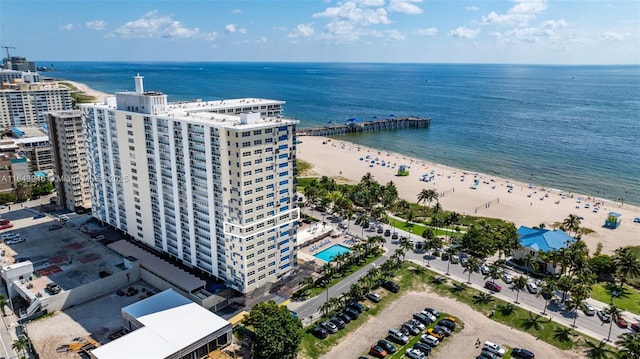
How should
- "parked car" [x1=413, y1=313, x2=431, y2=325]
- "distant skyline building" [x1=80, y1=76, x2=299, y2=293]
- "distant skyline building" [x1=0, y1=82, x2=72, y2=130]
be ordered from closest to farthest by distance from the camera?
"distant skyline building" [x1=80, y1=76, x2=299, y2=293], "parked car" [x1=413, y1=313, x2=431, y2=325], "distant skyline building" [x1=0, y1=82, x2=72, y2=130]

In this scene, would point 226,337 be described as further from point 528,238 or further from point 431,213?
point 431,213

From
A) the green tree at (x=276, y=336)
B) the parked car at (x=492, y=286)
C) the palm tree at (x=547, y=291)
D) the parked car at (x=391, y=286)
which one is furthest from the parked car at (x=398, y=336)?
the palm tree at (x=547, y=291)

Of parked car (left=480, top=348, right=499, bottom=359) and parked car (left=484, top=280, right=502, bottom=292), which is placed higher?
parked car (left=484, top=280, right=502, bottom=292)

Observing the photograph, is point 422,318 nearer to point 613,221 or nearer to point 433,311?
point 433,311

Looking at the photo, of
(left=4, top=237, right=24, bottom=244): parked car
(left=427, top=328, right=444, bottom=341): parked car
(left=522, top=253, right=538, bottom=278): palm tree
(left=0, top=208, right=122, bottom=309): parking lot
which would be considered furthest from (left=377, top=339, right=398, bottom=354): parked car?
(left=4, top=237, right=24, bottom=244): parked car

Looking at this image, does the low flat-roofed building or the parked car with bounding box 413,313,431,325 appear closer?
the low flat-roofed building

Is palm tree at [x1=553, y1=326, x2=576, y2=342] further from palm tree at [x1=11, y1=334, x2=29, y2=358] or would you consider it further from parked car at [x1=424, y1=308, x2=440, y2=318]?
palm tree at [x1=11, y1=334, x2=29, y2=358]

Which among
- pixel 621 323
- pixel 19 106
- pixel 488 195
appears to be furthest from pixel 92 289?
pixel 19 106
